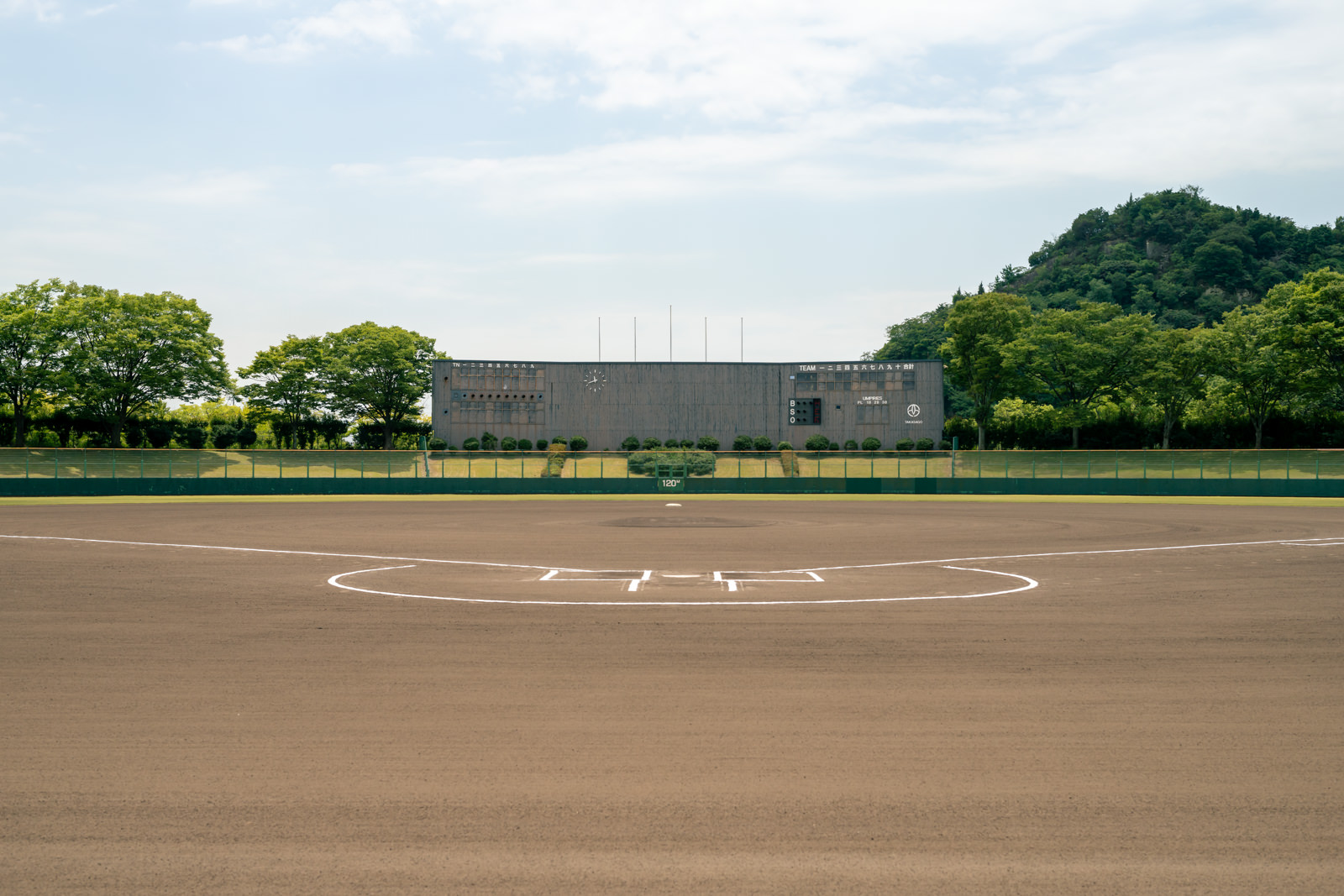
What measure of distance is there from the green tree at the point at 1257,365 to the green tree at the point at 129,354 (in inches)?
3357

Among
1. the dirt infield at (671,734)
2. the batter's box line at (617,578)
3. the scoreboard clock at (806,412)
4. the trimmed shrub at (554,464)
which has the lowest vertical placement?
the batter's box line at (617,578)

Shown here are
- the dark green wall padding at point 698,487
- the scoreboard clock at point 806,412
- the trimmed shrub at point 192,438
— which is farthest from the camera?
the trimmed shrub at point 192,438

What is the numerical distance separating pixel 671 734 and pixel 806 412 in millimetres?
70456

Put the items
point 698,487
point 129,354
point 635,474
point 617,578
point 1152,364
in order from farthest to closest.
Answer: point 1152,364
point 129,354
point 635,474
point 698,487
point 617,578

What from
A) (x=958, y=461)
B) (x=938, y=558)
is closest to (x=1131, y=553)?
(x=938, y=558)

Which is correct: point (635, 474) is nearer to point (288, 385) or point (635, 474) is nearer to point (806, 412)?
point (806, 412)

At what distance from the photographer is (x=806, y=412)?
7719 centimetres

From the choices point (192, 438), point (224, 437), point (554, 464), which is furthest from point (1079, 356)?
point (192, 438)

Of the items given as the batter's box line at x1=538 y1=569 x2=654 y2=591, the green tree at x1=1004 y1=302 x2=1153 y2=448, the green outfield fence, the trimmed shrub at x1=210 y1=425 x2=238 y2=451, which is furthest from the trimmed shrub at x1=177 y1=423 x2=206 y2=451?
the batter's box line at x1=538 y1=569 x2=654 y2=591

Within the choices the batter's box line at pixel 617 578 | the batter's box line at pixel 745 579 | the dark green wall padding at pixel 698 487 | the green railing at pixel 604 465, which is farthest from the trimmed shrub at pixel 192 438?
the batter's box line at pixel 745 579

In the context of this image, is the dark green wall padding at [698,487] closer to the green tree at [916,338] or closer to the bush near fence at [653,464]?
the bush near fence at [653,464]

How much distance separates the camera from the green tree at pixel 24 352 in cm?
7638

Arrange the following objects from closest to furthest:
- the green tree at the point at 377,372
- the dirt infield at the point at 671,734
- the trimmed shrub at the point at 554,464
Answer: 1. the dirt infield at the point at 671,734
2. the trimmed shrub at the point at 554,464
3. the green tree at the point at 377,372

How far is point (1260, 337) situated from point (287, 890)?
87850mm
